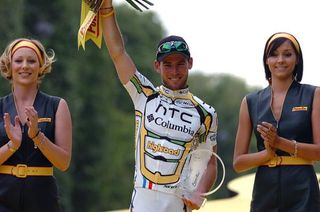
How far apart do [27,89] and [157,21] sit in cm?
4763

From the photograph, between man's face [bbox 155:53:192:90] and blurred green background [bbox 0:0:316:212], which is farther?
blurred green background [bbox 0:0:316:212]

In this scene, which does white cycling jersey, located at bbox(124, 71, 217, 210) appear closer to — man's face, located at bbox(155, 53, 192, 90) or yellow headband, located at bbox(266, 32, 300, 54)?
man's face, located at bbox(155, 53, 192, 90)

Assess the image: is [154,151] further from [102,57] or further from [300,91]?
[102,57]

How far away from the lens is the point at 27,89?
21.1 feet

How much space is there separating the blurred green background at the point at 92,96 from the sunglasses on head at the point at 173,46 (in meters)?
18.1

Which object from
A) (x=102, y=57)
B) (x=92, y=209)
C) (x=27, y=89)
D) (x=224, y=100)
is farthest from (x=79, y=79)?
(x=27, y=89)

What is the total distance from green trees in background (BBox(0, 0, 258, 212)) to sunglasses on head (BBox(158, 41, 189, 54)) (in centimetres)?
1912

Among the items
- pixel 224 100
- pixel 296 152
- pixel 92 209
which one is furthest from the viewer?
pixel 224 100

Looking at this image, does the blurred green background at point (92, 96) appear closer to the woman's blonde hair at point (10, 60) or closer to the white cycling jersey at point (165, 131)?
the woman's blonde hair at point (10, 60)

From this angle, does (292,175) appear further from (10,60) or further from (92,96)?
(92,96)

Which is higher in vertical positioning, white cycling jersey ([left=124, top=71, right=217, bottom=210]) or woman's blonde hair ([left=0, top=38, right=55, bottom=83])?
woman's blonde hair ([left=0, top=38, right=55, bottom=83])

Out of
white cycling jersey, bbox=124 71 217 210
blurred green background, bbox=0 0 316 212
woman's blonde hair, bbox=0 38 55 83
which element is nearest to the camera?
white cycling jersey, bbox=124 71 217 210

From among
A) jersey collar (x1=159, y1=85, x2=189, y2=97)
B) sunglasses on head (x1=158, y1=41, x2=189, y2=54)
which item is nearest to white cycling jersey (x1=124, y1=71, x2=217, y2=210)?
jersey collar (x1=159, y1=85, x2=189, y2=97)

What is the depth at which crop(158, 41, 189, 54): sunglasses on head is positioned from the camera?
6.32 metres
